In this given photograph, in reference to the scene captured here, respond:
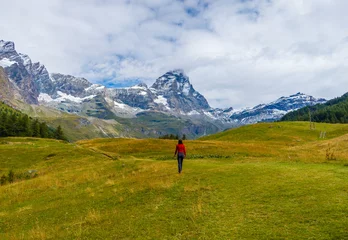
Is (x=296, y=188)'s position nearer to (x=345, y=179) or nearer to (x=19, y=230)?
(x=345, y=179)

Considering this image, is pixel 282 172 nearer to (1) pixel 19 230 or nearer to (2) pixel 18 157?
(1) pixel 19 230

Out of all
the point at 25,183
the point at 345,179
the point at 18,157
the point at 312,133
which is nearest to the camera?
the point at 345,179

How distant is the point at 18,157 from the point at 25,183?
22.0 m

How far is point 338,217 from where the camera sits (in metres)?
14.5

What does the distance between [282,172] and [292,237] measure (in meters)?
A: 13.6

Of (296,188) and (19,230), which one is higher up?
(296,188)

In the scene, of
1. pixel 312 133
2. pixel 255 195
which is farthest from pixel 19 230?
pixel 312 133

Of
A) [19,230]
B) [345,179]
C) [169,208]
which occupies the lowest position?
[19,230]

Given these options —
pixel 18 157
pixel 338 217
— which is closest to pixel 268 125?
pixel 18 157

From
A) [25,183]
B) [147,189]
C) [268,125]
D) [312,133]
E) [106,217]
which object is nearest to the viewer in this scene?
[106,217]

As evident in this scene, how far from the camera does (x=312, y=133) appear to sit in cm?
11331

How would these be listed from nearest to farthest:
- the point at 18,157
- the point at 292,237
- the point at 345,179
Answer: the point at 292,237
the point at 345,179
the point at 18,157

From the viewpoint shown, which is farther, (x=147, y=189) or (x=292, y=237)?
(x=147, y=189)

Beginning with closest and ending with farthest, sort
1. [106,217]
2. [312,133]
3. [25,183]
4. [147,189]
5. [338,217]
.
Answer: [338,217], [106,217], [147,189], [25,183], [312,133]
